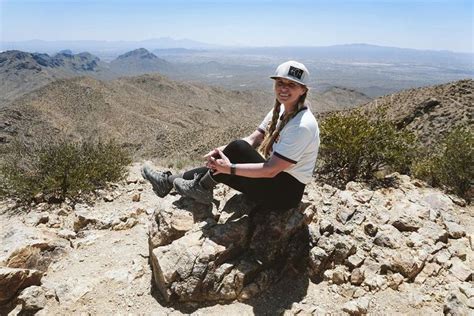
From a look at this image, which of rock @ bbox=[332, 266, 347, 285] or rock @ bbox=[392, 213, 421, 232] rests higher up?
rock @ bbox=[392, 213, 421, 232]

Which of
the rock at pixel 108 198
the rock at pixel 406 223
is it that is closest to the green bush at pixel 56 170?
the rock at pixel 108 198

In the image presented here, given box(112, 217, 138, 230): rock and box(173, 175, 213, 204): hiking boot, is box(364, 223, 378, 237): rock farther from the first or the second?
box(112, 217, 138, 230): rock

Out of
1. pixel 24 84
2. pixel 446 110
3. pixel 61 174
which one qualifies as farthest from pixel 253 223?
pixel 24 84

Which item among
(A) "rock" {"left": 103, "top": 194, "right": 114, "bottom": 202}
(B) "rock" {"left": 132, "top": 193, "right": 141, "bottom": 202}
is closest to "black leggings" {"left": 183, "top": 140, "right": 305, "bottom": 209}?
(B) "rock" {"left": 132, "top": 193, "right": 141, "bottom": 202}

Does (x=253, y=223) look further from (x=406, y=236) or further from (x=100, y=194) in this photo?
(x=100, y=194)

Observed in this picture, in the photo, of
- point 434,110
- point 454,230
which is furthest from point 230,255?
point 434,110

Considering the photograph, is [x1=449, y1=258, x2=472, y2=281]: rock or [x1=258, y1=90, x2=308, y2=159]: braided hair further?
[x1=449, y1=258, x2=472, y2=281]: rock

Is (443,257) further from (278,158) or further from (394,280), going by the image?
(278,158)

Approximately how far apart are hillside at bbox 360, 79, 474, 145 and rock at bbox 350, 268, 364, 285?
1051 centimetres

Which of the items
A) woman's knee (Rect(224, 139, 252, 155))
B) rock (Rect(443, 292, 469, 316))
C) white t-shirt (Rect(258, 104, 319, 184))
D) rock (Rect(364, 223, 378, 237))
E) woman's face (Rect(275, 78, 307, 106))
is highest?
woman's face (Rect(275, 78, 307, 106))

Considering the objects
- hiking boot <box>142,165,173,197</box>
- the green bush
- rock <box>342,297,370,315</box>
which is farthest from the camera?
the green bush

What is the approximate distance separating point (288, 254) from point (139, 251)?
1857mm

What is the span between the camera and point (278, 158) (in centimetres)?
364

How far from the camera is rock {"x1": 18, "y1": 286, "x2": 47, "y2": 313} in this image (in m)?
3.91
